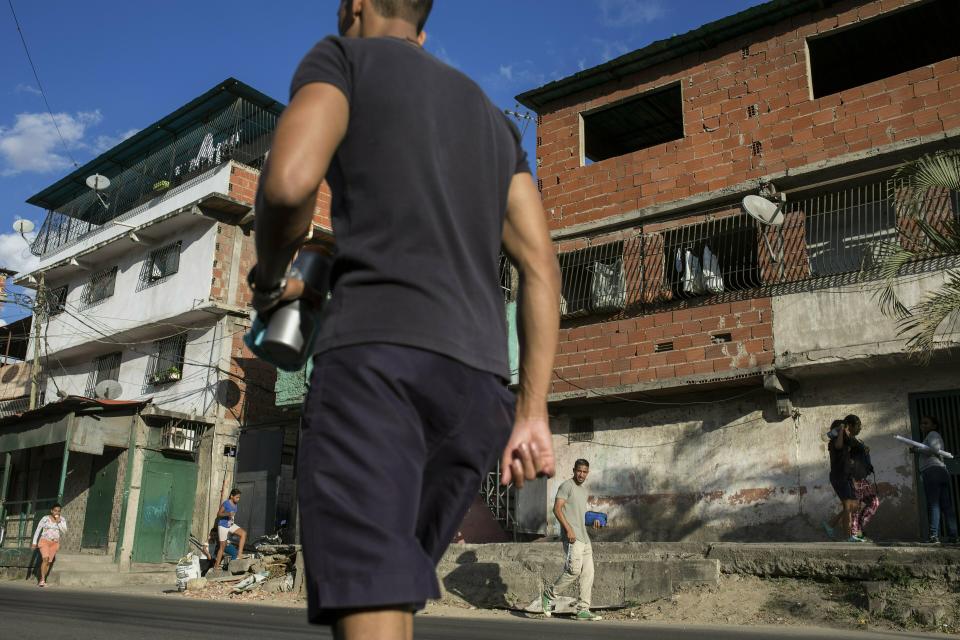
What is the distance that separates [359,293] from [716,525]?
46.9 ft

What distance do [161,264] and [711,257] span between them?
16899 mm

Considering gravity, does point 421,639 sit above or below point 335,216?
below

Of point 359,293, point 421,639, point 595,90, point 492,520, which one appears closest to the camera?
point 359,293

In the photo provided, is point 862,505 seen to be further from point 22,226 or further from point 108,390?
point 22,226

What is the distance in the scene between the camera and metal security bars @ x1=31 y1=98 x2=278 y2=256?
2597 cm

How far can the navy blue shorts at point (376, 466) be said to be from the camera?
53.4 inches

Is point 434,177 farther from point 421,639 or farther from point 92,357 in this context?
point 92,357

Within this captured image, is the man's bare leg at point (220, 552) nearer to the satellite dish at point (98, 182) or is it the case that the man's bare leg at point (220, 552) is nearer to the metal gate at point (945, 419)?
the metal gate at point (945, 419)

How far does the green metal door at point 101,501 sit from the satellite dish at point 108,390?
2.00m

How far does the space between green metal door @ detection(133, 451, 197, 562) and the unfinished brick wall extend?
12162mm

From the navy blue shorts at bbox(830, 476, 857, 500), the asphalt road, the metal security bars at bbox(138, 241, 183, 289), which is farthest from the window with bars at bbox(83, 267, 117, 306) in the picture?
the navy blue shorts at bbox(830, 476, 857, 500)

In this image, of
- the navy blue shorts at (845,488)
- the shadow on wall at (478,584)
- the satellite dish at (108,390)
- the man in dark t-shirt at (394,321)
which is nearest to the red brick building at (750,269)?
the navy blue shorts at (845,488)

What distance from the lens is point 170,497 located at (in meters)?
22.6

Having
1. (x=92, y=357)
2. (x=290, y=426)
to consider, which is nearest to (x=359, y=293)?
(x=290, y=426)
